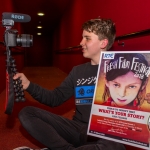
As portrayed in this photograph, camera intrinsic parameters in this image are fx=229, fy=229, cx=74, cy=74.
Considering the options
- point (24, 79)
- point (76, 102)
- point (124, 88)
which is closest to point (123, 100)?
point (124, 88)

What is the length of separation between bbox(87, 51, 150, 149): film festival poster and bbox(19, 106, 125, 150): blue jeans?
0.15m

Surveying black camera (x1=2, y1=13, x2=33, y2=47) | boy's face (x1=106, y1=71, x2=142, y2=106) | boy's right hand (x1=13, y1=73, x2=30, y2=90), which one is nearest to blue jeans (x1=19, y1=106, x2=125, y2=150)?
boy's right hand (x1=13, y1=73, x2=30, y2=90)

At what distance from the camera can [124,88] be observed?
3.39 feet

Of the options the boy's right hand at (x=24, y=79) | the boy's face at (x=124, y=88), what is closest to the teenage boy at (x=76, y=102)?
the boy's right hand at (x=24, y=79)

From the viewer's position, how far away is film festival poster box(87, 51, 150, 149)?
97 centimetres

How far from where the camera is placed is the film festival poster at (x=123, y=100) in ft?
3.17

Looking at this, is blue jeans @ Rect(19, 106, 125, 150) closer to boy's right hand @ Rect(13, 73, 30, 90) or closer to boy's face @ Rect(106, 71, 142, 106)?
boy's right hand @ Rect(13, 73, 30, 90)

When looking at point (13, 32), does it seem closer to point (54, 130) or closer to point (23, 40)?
point (23, 40)

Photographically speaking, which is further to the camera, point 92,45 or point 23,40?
point 92,45

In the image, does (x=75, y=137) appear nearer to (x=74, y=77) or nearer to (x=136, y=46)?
(x=74, y=77)

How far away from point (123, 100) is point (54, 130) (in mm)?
413

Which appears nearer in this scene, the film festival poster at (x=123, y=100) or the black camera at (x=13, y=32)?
the film festival poster at (x=123, y=100)

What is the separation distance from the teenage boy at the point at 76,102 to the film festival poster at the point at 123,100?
11 cm

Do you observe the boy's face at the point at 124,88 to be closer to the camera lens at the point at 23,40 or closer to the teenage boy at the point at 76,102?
the teenage boy at the point at 76,102
